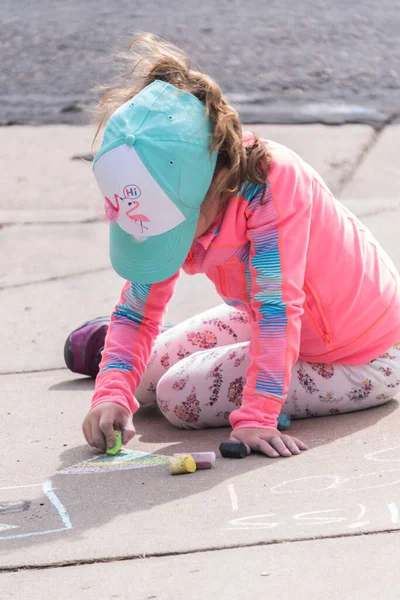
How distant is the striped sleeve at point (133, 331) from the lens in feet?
9.11

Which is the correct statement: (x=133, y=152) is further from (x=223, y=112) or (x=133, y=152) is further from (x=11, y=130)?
(x=11, y=130)

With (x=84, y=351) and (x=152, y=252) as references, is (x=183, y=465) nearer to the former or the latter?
(x=152, y=252)

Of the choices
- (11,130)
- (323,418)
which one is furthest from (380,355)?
(11,130)

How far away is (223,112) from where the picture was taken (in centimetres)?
239

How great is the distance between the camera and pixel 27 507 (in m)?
2.25

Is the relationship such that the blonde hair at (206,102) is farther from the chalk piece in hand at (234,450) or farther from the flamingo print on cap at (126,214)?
the chalk piece in hand at (234,450)

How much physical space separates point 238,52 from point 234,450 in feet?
17.5

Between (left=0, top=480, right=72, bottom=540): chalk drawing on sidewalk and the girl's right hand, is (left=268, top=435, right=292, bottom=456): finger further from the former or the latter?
(left=0, top=480, right=72, bottom=540): chalk drawing on sidewalk

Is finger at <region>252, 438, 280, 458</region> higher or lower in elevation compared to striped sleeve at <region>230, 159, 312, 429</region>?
lower

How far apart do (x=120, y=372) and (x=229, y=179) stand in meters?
0.67

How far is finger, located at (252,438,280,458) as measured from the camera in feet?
8.02

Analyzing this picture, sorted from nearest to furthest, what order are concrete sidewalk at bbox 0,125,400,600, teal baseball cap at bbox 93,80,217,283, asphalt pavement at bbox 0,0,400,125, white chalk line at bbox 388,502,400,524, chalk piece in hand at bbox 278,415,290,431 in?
concrete sidewalk at bbox 0,125,400,600 → white chalk line at bbox 388,502,400,524 → teal baseball cap at bbox 93,80,217,283 → chalk piece in hand at bbox 278,415,290,431 → asphalt pavement at bbox 0,0,400,125

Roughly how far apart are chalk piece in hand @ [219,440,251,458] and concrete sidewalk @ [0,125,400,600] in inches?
1.1

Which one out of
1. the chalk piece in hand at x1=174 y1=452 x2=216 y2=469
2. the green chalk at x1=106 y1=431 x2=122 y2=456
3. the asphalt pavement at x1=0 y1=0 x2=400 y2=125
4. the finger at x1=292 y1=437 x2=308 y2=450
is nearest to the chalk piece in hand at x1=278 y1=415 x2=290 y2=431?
the finger at x1=292 y1=437 x2=308 y2=450
